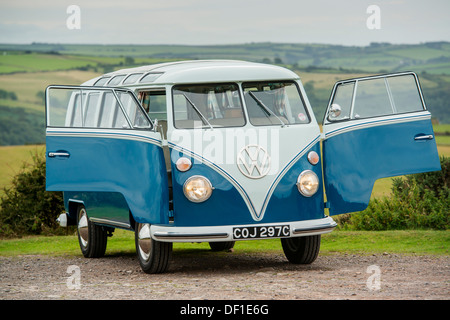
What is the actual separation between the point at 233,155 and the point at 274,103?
1268mm

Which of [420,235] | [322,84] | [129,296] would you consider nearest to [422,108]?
[420,235]

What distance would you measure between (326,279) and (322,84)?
6200 cm

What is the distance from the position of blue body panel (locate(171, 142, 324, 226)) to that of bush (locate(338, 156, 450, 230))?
7008 millimetres

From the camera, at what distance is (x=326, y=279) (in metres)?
8.98

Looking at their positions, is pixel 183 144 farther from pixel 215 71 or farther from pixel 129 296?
pixel 129 296

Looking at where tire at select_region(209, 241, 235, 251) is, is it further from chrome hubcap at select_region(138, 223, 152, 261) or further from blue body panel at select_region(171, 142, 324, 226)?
blue body panel at select_region(171, 142, 324, 226)

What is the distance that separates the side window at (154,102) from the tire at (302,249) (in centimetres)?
266

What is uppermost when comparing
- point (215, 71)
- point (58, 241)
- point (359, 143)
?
point (215, 71)

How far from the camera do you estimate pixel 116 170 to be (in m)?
9.48

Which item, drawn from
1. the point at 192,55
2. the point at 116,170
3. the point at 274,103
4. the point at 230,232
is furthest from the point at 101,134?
the point at 192,55

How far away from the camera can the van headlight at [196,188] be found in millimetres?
9211

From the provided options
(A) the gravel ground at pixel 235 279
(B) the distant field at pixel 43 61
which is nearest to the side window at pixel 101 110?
(A) the gravel ground at pixel 235 279

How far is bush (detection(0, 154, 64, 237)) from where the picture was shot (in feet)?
57.7

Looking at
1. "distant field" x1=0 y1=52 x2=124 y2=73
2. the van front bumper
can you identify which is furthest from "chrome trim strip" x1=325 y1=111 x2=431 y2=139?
"distant field" x1=0 y1=52 x2=124 y2=73
